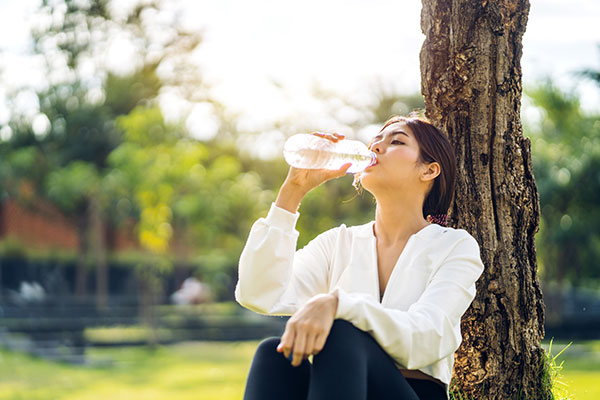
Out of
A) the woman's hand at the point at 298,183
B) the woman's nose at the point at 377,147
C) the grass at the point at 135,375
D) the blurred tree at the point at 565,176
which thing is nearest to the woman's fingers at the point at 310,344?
Result: the woman's hand at the point at 298,183

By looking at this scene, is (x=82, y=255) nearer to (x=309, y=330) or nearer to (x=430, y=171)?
(x=430, y=171)

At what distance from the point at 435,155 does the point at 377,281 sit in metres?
0.48

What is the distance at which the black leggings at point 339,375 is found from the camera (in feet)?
6.11

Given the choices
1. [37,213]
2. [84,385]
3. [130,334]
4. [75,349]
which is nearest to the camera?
[84,385]

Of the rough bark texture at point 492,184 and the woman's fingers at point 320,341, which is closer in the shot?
the woman's fingers at point 320,341

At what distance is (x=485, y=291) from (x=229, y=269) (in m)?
19.7

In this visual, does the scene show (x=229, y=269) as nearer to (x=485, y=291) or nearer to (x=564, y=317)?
(x=564, y=317)

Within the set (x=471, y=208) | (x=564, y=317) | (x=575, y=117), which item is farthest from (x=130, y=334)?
(x=471, y=208)

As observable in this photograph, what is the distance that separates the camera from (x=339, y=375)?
186 cm

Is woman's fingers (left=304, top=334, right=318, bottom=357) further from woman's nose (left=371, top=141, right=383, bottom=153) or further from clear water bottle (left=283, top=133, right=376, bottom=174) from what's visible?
woman's nose (left=371, top=141, right=383, bottom=153)

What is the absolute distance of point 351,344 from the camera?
1.90 metres

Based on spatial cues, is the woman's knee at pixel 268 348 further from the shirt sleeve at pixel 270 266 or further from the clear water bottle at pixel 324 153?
the clear water bottle at pixel 324 153

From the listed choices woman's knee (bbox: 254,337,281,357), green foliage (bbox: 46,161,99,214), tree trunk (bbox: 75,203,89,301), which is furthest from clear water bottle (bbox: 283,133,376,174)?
tree trunk (bbox: 75,203,89,301)

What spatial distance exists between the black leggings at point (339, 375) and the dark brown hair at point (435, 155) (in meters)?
0.69
